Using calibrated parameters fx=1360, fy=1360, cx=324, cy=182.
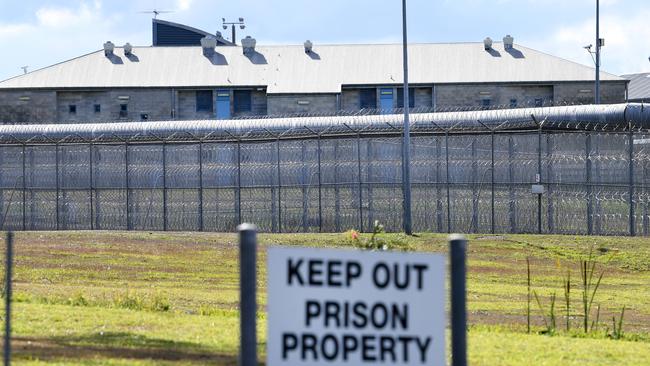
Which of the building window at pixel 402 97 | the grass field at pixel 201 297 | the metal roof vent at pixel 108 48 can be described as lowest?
the grass field at pixel 201 297

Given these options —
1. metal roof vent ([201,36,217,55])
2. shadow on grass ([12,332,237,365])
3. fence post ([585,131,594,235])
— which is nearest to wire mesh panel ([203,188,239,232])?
fence post ([585,131,594,235])

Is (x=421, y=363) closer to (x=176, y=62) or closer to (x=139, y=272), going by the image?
(x=139, y=272)

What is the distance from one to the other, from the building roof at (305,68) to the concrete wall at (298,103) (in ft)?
0.96

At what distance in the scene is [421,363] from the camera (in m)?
6.03

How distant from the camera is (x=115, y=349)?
1180 centimetres

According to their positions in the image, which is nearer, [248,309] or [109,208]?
[248,309]

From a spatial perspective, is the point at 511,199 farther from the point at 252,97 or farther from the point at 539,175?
the point at 252,97

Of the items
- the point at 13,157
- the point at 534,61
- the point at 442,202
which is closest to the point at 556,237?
the point at 442,202

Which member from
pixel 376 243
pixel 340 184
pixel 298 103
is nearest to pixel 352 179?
pixel 340 184

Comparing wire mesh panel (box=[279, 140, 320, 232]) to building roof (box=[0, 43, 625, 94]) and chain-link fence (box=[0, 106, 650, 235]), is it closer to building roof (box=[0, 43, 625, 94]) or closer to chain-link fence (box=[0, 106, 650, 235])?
chain-link fence (box=[0, 106, 650, 235])

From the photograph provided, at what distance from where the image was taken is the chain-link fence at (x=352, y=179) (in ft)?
122

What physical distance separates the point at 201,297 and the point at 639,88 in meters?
59.4

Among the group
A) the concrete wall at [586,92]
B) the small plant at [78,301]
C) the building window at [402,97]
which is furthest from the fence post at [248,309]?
the building window at [402,97]

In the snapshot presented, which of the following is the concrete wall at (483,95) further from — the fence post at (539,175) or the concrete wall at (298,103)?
the fence post at (539,175)
